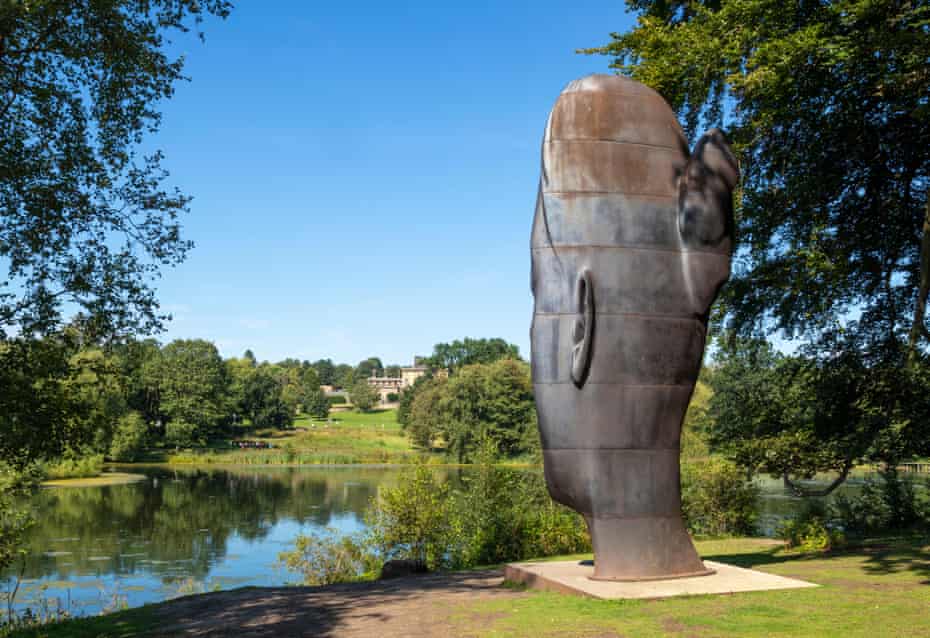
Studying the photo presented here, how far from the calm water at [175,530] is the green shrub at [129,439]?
6589mm

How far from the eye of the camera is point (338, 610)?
9141 millimetres

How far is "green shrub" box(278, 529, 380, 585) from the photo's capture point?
1609 centimetres

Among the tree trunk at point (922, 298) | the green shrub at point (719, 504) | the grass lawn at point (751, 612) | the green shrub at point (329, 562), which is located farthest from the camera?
the green shrub at point (719, 504)

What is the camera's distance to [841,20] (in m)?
12.5

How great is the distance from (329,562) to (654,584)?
906cm

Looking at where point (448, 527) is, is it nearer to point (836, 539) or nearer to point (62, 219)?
point (836, 539)

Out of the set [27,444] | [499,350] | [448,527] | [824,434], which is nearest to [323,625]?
[27,444]

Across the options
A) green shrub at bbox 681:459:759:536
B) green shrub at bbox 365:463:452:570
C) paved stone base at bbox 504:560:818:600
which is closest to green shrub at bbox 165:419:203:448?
green shrub at bbox 365:463:452:570

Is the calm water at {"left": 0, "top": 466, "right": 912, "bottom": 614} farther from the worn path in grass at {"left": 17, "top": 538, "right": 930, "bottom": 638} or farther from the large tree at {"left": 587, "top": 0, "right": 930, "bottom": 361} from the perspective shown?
the large tree at {"left": 587, "top": 0, "right": 930, "bottom": 361}

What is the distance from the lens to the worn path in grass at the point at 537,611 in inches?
284

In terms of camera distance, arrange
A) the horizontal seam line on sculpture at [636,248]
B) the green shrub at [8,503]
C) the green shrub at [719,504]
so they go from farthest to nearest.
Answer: the green shrub at [719,504], the green shrub at [8,503], the horizontal seam line on sculpture at [636,248]

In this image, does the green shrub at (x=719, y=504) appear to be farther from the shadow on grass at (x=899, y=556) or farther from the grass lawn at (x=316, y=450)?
the grass lawn at (x=316, y=450)

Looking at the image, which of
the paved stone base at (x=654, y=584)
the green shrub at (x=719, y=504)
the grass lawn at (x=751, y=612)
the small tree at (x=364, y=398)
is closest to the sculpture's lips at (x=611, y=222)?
the paved stone base at (x=654, y=584)

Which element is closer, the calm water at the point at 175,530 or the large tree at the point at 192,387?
the calm water at the point at 175,530
